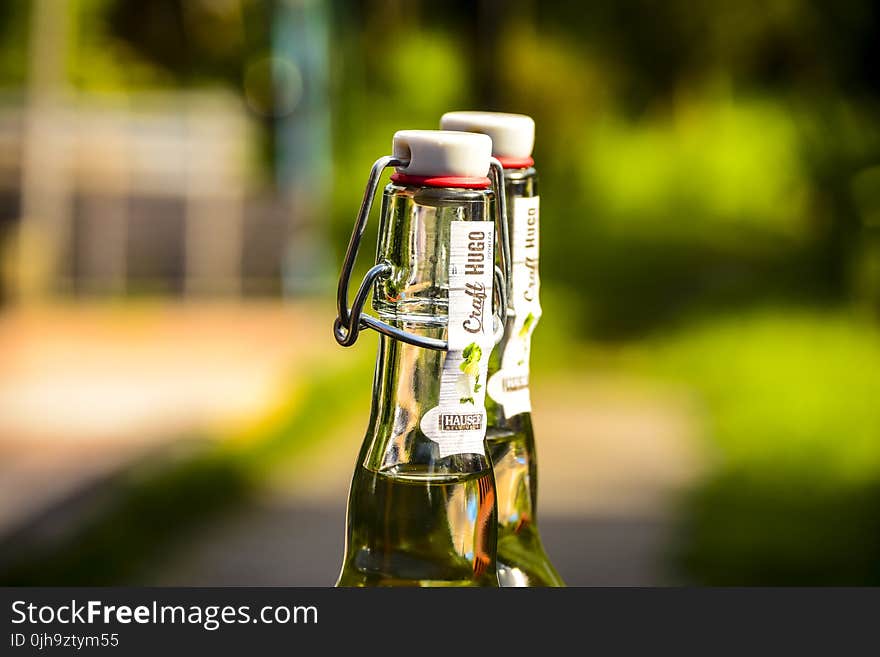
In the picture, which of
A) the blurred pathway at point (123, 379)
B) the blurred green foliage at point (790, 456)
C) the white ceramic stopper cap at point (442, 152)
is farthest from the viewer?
the blurred pathway at point (123, 379)

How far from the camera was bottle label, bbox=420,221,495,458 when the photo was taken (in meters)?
0.71

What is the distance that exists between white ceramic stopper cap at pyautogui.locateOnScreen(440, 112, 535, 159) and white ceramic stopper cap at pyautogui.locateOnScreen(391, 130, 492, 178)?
2.8 inches

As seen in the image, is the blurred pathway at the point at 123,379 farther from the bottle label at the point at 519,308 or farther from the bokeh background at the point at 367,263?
the bottle label at the point at 519,308

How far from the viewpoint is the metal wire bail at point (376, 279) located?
0.69 meters

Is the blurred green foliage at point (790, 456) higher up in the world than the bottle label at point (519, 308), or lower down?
lower down

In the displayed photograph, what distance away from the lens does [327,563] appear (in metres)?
5.64

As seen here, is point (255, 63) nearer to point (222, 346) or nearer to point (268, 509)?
point (222, 346)

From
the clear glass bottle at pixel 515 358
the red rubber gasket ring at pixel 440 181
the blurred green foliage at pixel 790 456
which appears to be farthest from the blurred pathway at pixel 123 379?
the red rubber gasket ring at pixel 440 181

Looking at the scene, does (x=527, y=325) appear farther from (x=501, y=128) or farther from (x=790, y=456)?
(x=790, y=456)

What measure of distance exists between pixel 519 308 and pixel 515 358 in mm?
30

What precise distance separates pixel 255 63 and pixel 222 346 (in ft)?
18.9

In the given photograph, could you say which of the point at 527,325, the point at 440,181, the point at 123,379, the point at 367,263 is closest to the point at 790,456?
the point at 367,263

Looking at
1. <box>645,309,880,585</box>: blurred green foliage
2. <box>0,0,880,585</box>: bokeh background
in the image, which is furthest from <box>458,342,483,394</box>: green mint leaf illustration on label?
<box>0,0,880,585</box>: bokeh background

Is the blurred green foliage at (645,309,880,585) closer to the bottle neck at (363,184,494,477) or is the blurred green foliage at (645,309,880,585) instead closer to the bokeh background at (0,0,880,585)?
the bokeh background at (0,0,880,585)
